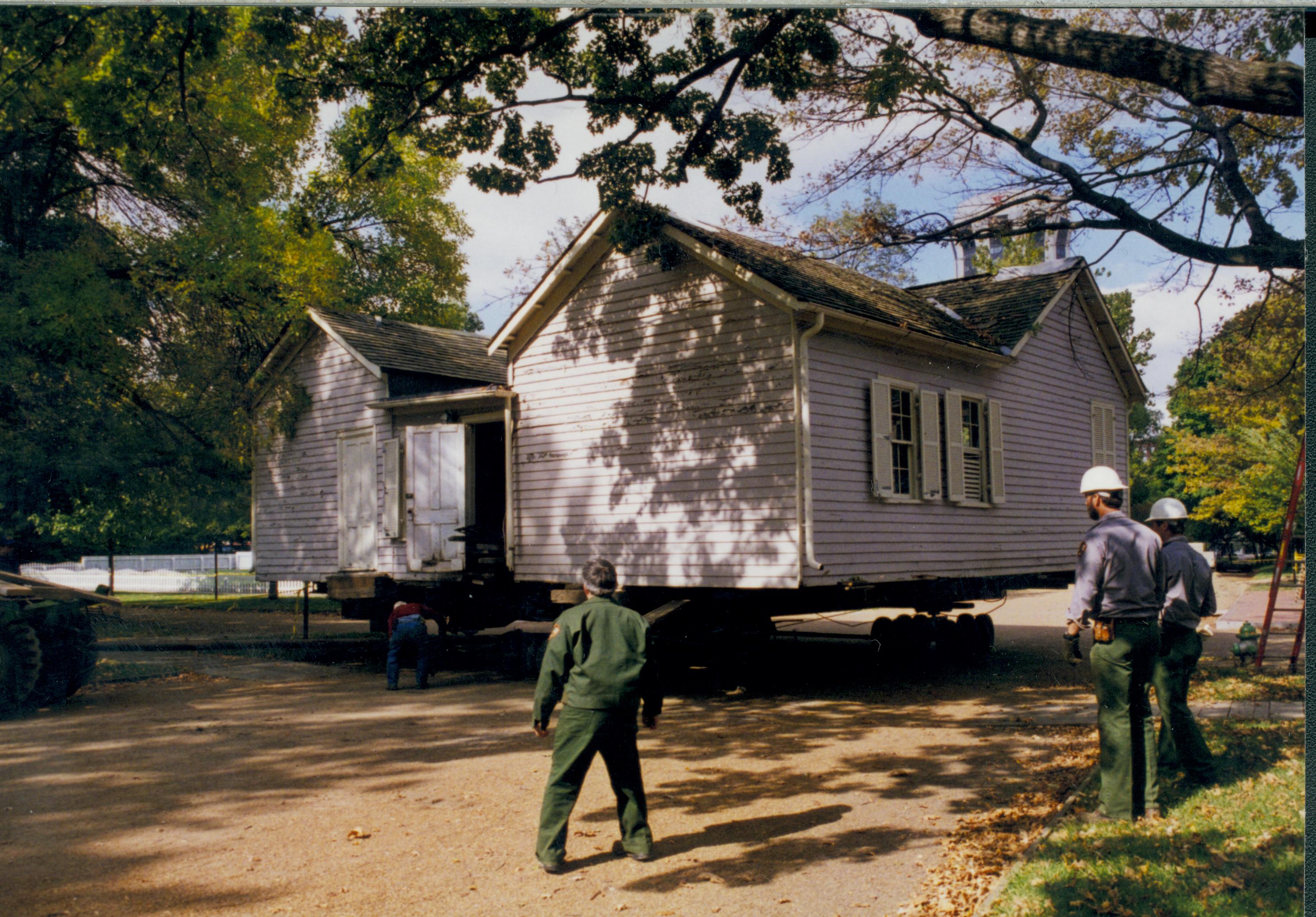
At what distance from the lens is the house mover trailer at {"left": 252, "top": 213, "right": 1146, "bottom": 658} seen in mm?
12195

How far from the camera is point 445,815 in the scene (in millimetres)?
7004

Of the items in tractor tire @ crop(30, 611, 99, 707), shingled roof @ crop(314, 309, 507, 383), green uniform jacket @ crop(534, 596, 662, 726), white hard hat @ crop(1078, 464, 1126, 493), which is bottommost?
tractor tire @ crop(30, 611, 99, 707)

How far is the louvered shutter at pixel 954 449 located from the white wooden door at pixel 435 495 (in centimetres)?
761

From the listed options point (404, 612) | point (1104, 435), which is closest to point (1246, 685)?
point (1104, 435)

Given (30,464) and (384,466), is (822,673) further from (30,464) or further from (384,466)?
(30,464)

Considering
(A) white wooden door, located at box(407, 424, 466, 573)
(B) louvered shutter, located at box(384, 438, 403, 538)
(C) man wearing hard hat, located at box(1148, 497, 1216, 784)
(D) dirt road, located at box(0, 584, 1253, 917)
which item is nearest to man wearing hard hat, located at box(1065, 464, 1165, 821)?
(C) man wearing hard hat, located at box(1148, 497, 1216, 784)

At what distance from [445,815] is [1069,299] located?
48.8 feet

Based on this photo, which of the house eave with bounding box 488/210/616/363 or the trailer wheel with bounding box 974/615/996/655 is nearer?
the house eave with bounding box 488/210/616/363

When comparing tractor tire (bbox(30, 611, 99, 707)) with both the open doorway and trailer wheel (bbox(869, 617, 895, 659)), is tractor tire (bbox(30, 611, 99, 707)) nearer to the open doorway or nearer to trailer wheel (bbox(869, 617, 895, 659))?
the open doorway

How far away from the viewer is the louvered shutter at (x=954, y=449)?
47.5 ft

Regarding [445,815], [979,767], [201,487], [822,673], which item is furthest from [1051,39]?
[201,487]

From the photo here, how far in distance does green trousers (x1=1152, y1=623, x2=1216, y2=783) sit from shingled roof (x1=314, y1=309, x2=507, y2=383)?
44.4ft

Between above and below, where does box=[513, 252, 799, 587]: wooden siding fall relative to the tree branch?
below

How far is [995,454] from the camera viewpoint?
1544 centimetres
